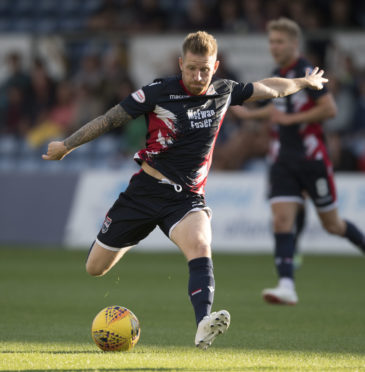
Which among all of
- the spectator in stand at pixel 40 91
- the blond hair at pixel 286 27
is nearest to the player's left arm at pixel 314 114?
the blond hair at pixel 286 27

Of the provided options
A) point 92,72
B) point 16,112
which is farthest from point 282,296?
point 16,112

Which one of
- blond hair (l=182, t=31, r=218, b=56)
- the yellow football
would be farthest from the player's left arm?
the yellow football

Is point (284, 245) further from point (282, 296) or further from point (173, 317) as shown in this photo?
point (173, 317)

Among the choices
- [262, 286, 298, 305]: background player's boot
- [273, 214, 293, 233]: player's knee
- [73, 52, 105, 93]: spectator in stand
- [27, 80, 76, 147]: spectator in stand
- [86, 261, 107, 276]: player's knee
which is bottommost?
[27, 80, 76, 147]: spectator in stand

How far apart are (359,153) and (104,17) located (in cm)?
738

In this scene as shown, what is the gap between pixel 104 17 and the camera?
801 inches

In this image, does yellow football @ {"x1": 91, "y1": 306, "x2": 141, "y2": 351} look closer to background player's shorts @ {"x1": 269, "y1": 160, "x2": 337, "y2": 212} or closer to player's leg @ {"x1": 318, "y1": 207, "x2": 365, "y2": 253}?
background player's shorts @ {"x1": 269, "y1": 160, "x2": 337, "y2": 212}

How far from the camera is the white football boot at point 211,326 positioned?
17.3 ft

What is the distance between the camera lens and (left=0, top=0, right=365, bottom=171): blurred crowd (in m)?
16.3

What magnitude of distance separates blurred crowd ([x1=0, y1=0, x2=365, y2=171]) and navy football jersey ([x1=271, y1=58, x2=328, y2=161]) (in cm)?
692

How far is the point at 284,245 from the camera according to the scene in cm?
876

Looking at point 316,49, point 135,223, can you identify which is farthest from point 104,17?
point 135,223

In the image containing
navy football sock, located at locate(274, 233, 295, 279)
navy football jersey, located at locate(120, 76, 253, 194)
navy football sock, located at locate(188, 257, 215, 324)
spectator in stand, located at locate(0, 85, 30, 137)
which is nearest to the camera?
navy football sock, located at locate(188, 257, 215, 324)

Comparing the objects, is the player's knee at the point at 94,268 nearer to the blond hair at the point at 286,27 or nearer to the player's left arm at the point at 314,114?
the player's left arm at the point at 314,114
